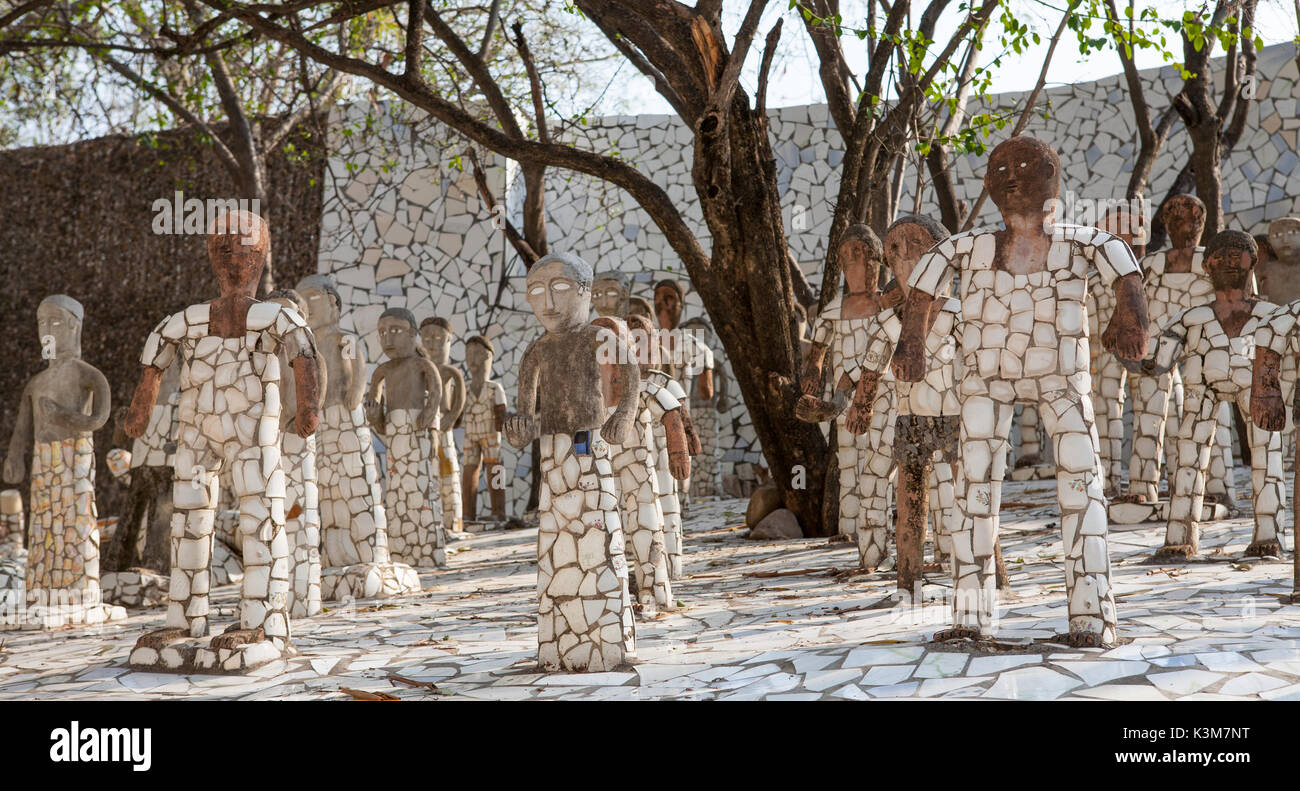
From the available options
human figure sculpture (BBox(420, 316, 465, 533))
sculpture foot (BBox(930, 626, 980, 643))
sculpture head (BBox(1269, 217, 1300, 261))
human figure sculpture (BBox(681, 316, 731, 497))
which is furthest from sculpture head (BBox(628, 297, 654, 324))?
sculpture foot (BBox(930, 626, 980, 643))

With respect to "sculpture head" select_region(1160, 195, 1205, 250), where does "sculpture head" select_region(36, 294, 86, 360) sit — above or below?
below

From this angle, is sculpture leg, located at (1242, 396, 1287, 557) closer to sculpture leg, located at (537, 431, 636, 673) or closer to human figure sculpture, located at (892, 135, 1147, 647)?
human figure sculpture, located at (892, 135, 1147, 647)

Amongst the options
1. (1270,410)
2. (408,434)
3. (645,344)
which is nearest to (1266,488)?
(1270,410)

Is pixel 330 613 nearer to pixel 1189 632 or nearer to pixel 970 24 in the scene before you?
pixel 1189 632

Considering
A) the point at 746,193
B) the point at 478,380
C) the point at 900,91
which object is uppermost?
the point at 900,91

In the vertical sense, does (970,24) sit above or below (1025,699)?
above

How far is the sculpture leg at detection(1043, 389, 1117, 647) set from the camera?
4477mm

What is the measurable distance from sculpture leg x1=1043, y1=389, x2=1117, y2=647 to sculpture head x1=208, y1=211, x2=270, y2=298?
11.5ft

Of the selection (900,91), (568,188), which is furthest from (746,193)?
(568,188)

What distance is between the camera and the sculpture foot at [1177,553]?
664 centimetres

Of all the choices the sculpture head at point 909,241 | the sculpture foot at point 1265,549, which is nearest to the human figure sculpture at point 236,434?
the sculpture head at point 909,241

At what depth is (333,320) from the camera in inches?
306
